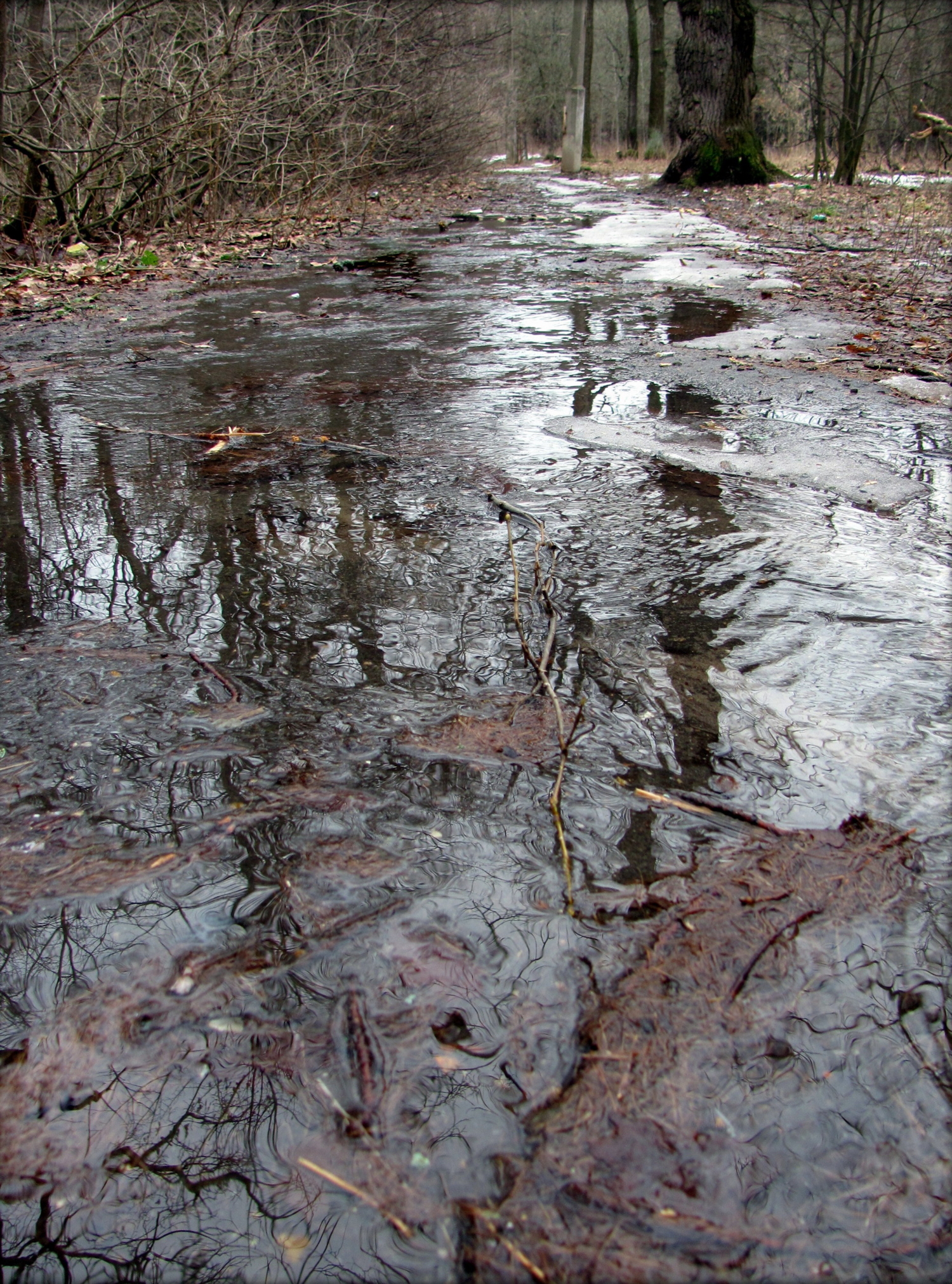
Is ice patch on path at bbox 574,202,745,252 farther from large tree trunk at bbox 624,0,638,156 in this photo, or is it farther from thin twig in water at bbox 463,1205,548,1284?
large tree trunk at bbox 624,0,638,156

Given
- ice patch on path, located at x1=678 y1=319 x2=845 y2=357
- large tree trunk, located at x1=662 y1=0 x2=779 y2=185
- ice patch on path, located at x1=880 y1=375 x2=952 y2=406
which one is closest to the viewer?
ice patch on path, located at x1=880 y1=375 x2=952 y2=406

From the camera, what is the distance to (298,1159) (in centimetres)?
108

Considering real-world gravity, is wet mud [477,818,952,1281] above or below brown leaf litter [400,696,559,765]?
below

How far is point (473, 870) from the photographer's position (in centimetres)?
148

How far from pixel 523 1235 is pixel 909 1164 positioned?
0.46 metres

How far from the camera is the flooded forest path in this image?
103 centimetres

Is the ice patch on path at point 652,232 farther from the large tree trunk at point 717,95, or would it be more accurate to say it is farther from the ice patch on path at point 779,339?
the ice patch on path at point 779,339

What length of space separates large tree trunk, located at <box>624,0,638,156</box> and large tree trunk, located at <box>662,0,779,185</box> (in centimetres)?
1292

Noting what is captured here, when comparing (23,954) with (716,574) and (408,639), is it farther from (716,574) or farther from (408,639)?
(716,574)

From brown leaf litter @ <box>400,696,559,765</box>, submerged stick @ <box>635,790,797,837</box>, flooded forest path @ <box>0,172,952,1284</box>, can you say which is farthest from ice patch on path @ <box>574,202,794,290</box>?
submerged stick @ <box>635,790,797,837</box>

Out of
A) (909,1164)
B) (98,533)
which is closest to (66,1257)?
(909,1164)

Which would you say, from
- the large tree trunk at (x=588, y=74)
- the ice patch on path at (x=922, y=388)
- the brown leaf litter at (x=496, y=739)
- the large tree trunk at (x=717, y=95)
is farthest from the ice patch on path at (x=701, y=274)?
the large tree trunk at (x=588, y=74)

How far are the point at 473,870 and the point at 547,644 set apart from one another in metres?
0.70

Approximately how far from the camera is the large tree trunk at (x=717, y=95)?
14422mm
